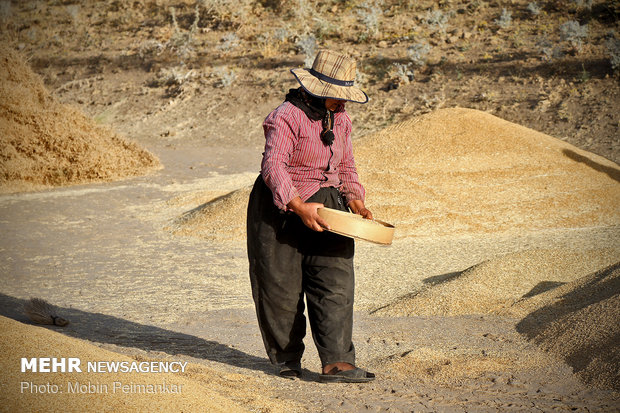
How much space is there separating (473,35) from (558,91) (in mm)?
3611

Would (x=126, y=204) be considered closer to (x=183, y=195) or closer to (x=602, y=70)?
(x=183, y=195)

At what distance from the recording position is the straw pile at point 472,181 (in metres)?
7.60

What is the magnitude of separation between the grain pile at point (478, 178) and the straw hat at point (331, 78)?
4068 mm

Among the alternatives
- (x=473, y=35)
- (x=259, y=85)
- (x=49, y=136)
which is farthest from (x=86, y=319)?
(x=473, y=35)

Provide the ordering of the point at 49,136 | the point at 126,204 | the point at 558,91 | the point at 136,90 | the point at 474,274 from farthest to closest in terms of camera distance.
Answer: the point at 136,90 → the point at 558,91 → the point at 49,136 → the point at 126,204 → the point at 474,274

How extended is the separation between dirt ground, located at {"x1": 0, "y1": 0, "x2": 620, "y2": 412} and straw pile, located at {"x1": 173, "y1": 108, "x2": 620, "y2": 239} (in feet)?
1.12

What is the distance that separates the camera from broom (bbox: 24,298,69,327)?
179 inches

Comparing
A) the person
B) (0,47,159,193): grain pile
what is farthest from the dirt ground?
(0,47,159,193): grain pile

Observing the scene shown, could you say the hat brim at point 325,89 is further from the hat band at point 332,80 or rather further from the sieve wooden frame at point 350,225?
the sieve wooden frame at point 350,225

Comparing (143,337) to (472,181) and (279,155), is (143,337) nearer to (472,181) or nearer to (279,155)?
(279,155)

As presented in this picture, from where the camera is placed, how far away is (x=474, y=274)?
521 cm

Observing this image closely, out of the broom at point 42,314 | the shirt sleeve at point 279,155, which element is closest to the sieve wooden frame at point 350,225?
the shirt sleeve at point 279,155

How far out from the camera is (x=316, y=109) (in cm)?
336

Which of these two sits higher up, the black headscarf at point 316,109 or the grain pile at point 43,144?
the black headscarf at point 316,109
